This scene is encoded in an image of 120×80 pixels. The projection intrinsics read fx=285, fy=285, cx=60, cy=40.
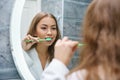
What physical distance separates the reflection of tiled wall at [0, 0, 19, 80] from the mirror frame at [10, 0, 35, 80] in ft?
0.05

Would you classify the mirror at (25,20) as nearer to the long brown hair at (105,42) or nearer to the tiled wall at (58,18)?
the tiled wall at (58,18)

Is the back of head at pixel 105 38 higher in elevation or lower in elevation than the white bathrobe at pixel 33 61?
higher

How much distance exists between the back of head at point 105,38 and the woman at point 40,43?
43 cm

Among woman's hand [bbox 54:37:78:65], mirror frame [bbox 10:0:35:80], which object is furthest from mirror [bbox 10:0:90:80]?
woman's hand [bbox 54:37:78:65]

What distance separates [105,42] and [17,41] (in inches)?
19.5

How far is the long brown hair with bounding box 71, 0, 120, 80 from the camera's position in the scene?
54cm

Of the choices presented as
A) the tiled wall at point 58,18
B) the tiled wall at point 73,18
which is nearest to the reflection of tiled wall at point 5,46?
the tiled wall at point 58,18

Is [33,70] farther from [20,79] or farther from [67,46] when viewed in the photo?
[67,46]

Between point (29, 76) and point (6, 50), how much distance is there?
0.12m

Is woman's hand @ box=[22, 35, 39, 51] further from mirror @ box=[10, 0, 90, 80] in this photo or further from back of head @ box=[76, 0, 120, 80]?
back of head @ box=[76, 0, 120, 80]

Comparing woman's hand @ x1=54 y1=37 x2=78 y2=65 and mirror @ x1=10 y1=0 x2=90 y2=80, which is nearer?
woman's hand @ x1=54 y1=37 x2=78 y2=65

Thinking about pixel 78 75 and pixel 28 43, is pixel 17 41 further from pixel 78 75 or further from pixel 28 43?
pixel 78 75

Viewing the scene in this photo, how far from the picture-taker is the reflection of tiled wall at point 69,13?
1.02 meters

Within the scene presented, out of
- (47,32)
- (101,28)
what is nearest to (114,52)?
(101,28)
